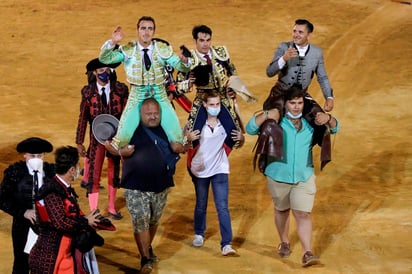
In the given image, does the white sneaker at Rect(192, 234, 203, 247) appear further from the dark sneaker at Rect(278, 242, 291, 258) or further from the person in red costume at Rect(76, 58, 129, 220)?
the person in red costume at Rect(76, 58, 129, 220)

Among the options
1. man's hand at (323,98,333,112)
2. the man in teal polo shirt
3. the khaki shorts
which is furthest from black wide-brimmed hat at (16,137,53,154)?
man's hand at (323,98,333,112)

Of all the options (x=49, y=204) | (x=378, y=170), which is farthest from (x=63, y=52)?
(x=49, y=204)

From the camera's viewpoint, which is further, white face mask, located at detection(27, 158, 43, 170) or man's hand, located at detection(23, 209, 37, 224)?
white face mask, located at detection(27, 158, 43, 170)

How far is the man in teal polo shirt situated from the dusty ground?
0.58 meters

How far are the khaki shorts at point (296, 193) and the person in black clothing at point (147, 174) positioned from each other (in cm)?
112

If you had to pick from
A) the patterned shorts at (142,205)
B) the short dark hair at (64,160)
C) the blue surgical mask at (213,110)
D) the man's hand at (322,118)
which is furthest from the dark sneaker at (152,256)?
the short dark hair at (64,160)

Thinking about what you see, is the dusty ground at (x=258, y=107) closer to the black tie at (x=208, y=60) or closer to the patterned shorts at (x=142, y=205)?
the patterned shorts at (x=142, y=205)

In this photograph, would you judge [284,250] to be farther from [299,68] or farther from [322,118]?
[299,68]

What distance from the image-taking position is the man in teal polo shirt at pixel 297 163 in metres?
11.2

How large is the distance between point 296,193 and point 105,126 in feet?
8.23

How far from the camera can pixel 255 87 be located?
19.1 m

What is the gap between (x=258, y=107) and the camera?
59.4 ft

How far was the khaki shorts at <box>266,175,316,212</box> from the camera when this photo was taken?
1123 centimetres

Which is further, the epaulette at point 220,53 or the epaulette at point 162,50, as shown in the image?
the epaulette at point 220,53
